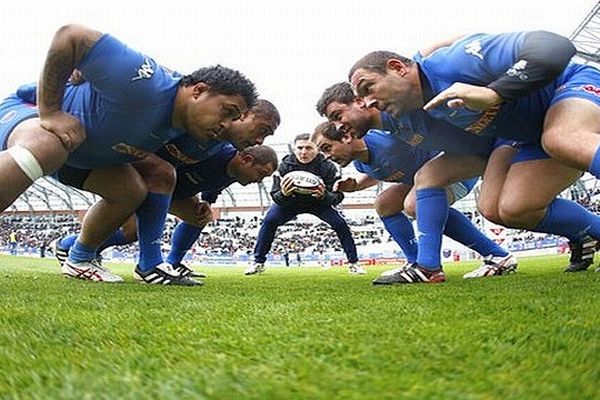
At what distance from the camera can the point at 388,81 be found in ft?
9.30

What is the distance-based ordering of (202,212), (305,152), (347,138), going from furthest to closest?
(305,152) < (202,212) < (347,138)

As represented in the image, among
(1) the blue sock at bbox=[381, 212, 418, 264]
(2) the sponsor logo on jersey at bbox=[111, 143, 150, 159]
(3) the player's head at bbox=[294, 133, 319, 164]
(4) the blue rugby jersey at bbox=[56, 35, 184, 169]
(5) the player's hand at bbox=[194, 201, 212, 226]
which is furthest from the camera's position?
(3) the player's head at bbox=[294, 133, 319, 164]

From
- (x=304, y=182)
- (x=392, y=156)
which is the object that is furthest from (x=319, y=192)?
(x=392, y=156)

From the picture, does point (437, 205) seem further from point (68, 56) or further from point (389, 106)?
point (68, 56)

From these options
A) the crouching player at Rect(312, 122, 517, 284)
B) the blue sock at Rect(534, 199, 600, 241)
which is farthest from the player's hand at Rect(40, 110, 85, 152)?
the blue sock at Rect(534, 199, 600, 241)

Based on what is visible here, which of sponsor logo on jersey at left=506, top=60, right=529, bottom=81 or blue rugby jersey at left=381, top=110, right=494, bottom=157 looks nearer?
sponsor logo on jersey at left=506, top=60, right=529, bottom=81

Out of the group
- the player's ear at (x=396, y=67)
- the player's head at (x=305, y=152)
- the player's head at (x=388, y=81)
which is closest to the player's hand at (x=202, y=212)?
the player's head at (x=305, y=152)

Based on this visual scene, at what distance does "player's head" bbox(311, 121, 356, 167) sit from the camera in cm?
412

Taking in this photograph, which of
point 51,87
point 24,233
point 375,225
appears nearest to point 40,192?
point 24,233

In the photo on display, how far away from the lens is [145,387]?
2.63ft

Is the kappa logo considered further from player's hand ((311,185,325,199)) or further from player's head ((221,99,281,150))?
Result: player's hand ((311,185,325,199))

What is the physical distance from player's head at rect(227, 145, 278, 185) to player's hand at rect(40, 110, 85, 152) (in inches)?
72.2

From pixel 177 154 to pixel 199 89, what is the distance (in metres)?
0.97

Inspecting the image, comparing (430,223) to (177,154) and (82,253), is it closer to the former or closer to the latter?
(177,154)
